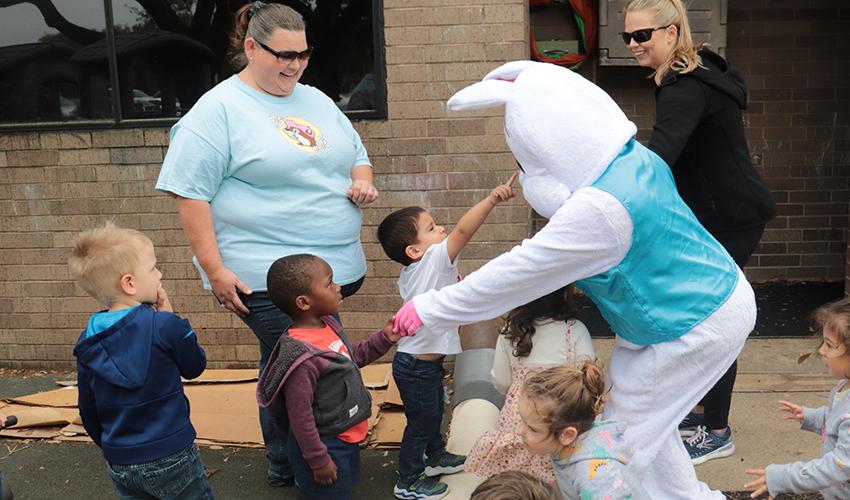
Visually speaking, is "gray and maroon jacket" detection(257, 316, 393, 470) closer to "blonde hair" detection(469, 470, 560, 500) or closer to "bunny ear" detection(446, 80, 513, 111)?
"bunny ear" detection(446, 80, 513, 111)

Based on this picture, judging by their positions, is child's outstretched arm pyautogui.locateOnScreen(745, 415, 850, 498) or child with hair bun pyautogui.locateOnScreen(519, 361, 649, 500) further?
child's outstretched arm pyautogui.locateOnScreen(745, 415, 850, 498)

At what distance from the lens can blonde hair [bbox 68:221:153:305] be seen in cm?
284

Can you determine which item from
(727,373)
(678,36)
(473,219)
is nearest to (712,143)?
(678,36)

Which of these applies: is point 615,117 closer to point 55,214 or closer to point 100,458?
point 100,458

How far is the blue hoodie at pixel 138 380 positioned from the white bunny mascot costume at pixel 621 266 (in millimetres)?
762

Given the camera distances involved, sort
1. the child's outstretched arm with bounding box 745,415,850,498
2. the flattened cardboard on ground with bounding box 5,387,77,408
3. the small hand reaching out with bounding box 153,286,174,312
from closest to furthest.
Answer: the child's outstretched arm with bounding box 745,415,850,498 < the small hand reaching out with bounding box 153,286,174,312 < the flattened cardboard on ground with bounding box 5,387,77,408

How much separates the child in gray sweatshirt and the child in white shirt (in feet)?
4.30

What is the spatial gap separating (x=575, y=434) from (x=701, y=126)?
5.42 feet

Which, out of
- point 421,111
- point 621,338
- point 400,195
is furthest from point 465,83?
point 621,338

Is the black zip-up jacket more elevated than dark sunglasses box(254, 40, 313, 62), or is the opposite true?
dark sunglasses box(254, 40, 313, 62)

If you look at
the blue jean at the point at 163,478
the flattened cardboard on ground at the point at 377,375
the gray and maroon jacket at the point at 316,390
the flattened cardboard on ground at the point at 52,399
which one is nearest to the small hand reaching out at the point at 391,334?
the gray and maroon jacket at the point at 316,390

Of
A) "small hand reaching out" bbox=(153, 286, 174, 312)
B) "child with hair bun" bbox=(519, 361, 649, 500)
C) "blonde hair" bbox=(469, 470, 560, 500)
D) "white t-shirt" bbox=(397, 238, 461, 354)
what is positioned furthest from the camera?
"white t-shirt" bbox=(397, 238, 461, 354)

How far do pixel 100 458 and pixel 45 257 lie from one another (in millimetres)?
1667

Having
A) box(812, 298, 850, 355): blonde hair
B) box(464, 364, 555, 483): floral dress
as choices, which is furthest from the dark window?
box(812, 298, 850, 355): blonde hair
